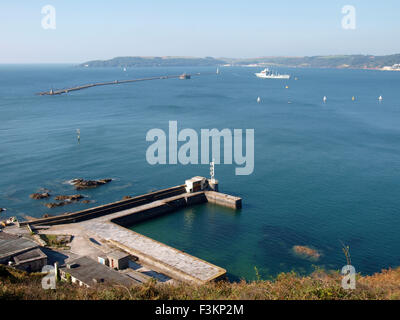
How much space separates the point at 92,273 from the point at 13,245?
25.1 ft

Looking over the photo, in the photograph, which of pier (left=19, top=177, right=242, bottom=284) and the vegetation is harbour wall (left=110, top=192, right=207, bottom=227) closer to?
pier (left=19, top=177, right=242, bottom=284)

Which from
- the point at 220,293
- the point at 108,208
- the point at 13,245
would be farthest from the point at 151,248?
the point at 220,293

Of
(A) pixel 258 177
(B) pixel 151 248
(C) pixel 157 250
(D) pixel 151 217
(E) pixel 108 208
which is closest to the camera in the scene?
(C) pixel 157 250

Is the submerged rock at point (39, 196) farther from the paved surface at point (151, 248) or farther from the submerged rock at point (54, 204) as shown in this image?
the paved surface at point (151, 248)

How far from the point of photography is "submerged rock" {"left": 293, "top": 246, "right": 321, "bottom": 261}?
30800 millimetres

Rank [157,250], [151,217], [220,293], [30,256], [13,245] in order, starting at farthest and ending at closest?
[151,217] → [157,250] → [13,245] → [30,256] → [220,293]

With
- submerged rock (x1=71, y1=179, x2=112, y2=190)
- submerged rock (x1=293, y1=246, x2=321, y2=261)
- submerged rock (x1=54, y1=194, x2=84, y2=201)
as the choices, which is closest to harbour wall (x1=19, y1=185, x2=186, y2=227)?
submerged rock (x1=54, y1=194, x2=84, y2=201)

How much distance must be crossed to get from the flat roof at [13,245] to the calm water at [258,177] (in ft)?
35.8

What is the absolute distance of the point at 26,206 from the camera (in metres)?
40.6

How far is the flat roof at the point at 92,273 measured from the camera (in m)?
22.5

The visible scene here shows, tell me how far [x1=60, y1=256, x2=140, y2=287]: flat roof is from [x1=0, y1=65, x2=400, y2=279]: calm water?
932 centimetres

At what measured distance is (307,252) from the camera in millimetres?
31422

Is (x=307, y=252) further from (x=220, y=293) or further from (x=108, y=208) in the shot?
(x=108, y=208)
